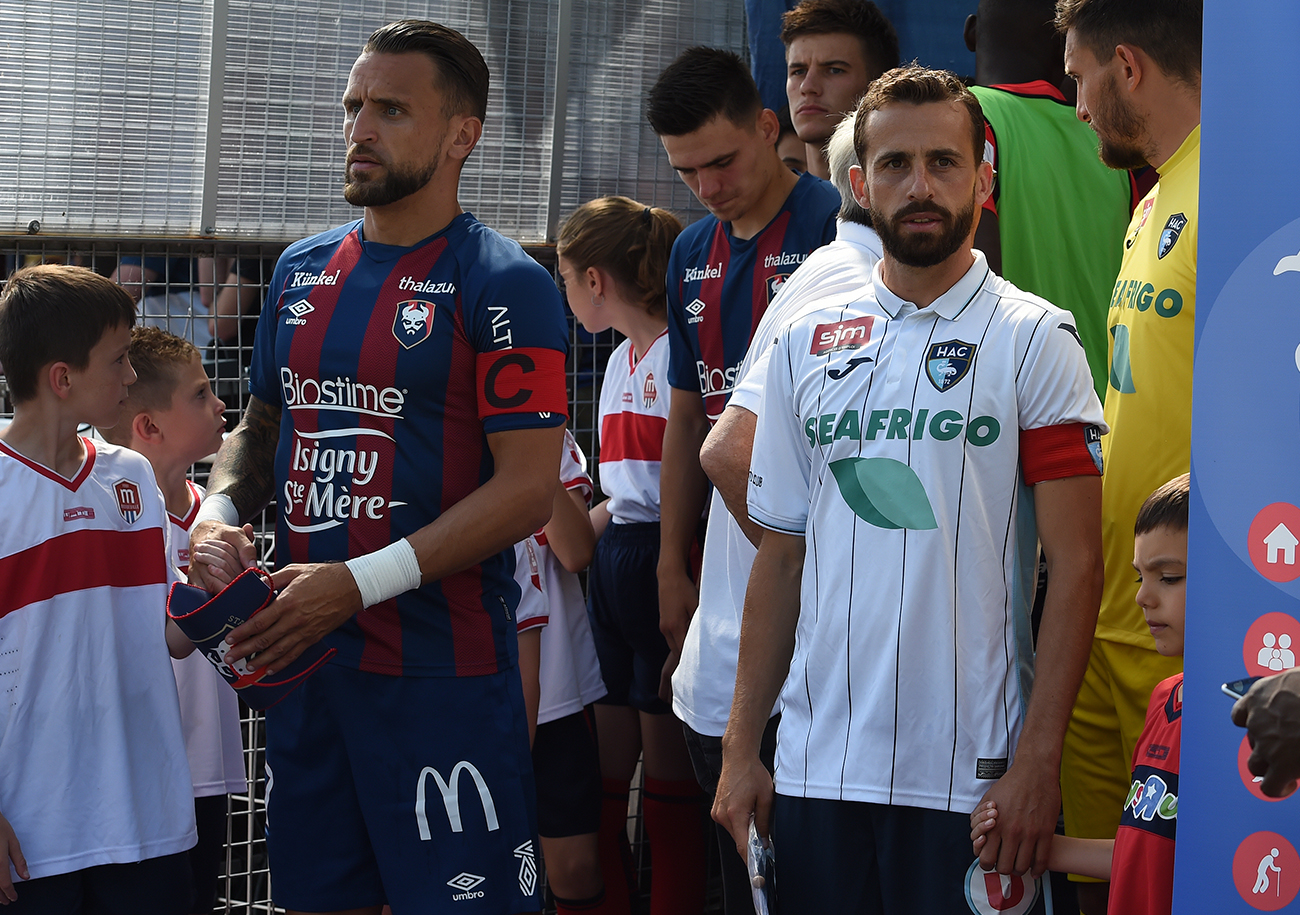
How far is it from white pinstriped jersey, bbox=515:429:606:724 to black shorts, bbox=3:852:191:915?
3.57 ft

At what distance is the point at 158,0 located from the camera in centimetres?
358

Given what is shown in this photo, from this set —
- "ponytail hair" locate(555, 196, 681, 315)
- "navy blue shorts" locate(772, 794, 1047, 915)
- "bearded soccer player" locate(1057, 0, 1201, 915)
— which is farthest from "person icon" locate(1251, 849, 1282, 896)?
"ponytail hair" locate(555, 196, 681, 315)

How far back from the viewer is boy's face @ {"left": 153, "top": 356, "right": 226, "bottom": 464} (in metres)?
3.15

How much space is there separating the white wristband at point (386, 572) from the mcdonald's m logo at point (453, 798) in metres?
0.34

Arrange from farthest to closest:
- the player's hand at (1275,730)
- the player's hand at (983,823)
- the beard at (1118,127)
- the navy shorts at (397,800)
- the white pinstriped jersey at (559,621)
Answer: the white pinstriped jersey at (559,621), the beard at (1118,127), the navy shorts at (397,800), the player's hand at (983,823), the player's hand at (1275,730)

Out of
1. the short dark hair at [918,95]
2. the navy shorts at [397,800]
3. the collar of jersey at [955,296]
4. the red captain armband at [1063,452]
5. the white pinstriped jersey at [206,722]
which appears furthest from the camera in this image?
the white pinstriped jersey at [206,722]

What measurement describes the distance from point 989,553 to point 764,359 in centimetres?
64

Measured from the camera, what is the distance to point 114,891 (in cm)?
246

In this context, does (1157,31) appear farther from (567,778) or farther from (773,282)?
(567,778)

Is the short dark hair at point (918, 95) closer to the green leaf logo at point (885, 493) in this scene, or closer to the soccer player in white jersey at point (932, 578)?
the soccer player in white jersey at point (932, 578)

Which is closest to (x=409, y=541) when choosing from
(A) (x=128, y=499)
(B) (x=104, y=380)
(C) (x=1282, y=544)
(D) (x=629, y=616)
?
(A) (x=128, y=499)

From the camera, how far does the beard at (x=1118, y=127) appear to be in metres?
2.33

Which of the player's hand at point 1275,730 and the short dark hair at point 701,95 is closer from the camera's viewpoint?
the player's hand at point 1275,730

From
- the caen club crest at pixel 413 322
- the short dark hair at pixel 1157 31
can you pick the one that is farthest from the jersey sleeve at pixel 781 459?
the short dark hair at pixel 1157 31
